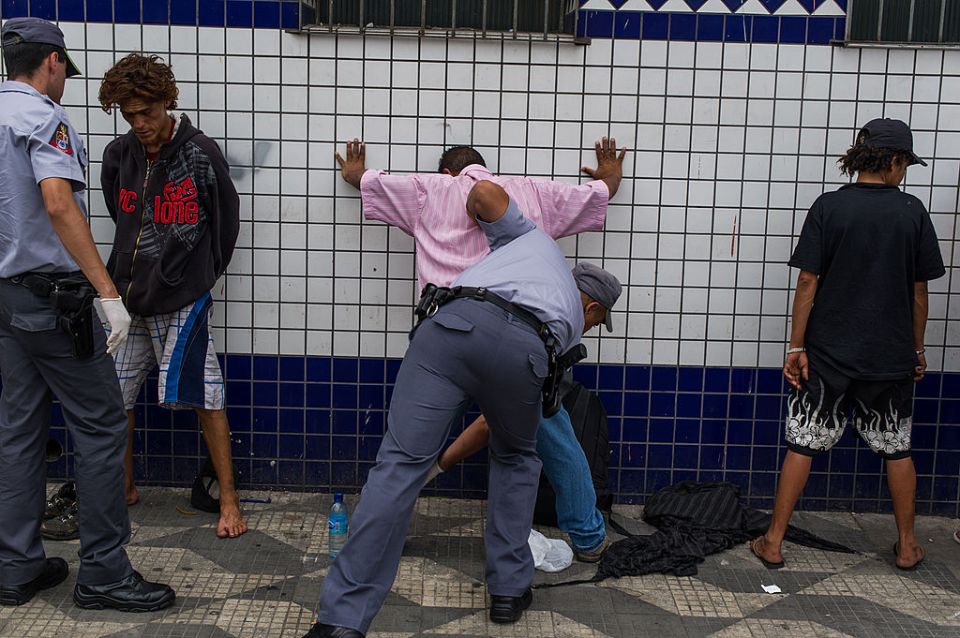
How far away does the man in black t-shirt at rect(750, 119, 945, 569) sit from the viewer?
15.5 ft

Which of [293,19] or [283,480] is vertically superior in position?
[293,19]

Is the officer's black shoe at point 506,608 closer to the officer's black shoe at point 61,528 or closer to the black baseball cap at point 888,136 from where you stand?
the officer's black shoe at point 61,528

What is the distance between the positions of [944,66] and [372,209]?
2.80m

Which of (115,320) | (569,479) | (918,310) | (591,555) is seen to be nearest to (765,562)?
(591,555)

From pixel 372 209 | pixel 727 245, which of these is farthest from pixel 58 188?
pixel 727 245

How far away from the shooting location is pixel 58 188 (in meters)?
3.94

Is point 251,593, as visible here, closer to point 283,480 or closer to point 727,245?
point 283,480

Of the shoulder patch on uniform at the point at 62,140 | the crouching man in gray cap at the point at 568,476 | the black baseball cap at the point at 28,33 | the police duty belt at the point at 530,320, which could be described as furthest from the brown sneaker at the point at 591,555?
the black baseball cap at the point at 28,33

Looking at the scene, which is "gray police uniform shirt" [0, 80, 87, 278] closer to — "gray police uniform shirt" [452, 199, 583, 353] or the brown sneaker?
"gray police uniform shirt" [452, 199, 583, 353]

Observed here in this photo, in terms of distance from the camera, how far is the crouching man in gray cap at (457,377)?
152 inches

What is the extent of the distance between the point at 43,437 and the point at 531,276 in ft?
6.63

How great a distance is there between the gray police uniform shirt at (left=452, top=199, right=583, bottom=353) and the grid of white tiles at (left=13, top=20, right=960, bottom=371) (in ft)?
4.06

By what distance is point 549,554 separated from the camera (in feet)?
15.8

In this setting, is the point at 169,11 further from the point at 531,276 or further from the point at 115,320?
the point at 531,276
